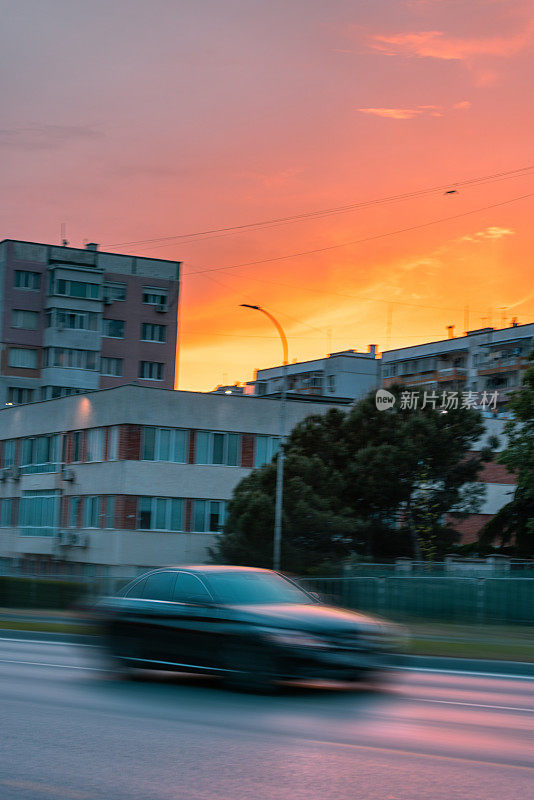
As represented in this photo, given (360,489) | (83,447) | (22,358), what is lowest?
(360,489)

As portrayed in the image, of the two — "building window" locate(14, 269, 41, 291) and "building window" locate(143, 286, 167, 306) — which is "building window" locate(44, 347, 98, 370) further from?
"building window" locate(143, 286, 167, 306)

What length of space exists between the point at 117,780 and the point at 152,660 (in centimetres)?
573

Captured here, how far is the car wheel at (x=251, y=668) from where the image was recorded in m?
11.9

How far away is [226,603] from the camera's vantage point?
41.2 ft

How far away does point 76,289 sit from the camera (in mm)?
83625

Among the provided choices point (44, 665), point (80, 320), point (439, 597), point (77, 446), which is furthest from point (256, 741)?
point (80, 320)

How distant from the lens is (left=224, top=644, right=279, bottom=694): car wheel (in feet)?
38.9

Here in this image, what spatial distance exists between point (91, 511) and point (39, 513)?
5.77 metres

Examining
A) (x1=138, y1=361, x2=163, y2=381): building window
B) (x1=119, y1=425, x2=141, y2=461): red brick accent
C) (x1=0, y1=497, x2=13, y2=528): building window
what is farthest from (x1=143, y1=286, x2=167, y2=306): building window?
(x1=119, y1=425, x2=141, y2=461): red brick accent

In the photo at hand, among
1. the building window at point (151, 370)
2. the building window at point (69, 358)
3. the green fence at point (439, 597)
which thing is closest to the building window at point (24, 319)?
the building window at point (69, 358)

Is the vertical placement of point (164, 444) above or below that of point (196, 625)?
above

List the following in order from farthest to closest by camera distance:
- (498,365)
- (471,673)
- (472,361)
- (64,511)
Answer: (472,361), (498,365), (64,511), (471,673)

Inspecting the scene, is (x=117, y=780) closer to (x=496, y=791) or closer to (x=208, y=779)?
(x=208, y=779)

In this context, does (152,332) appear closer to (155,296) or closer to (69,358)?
(155,296)
